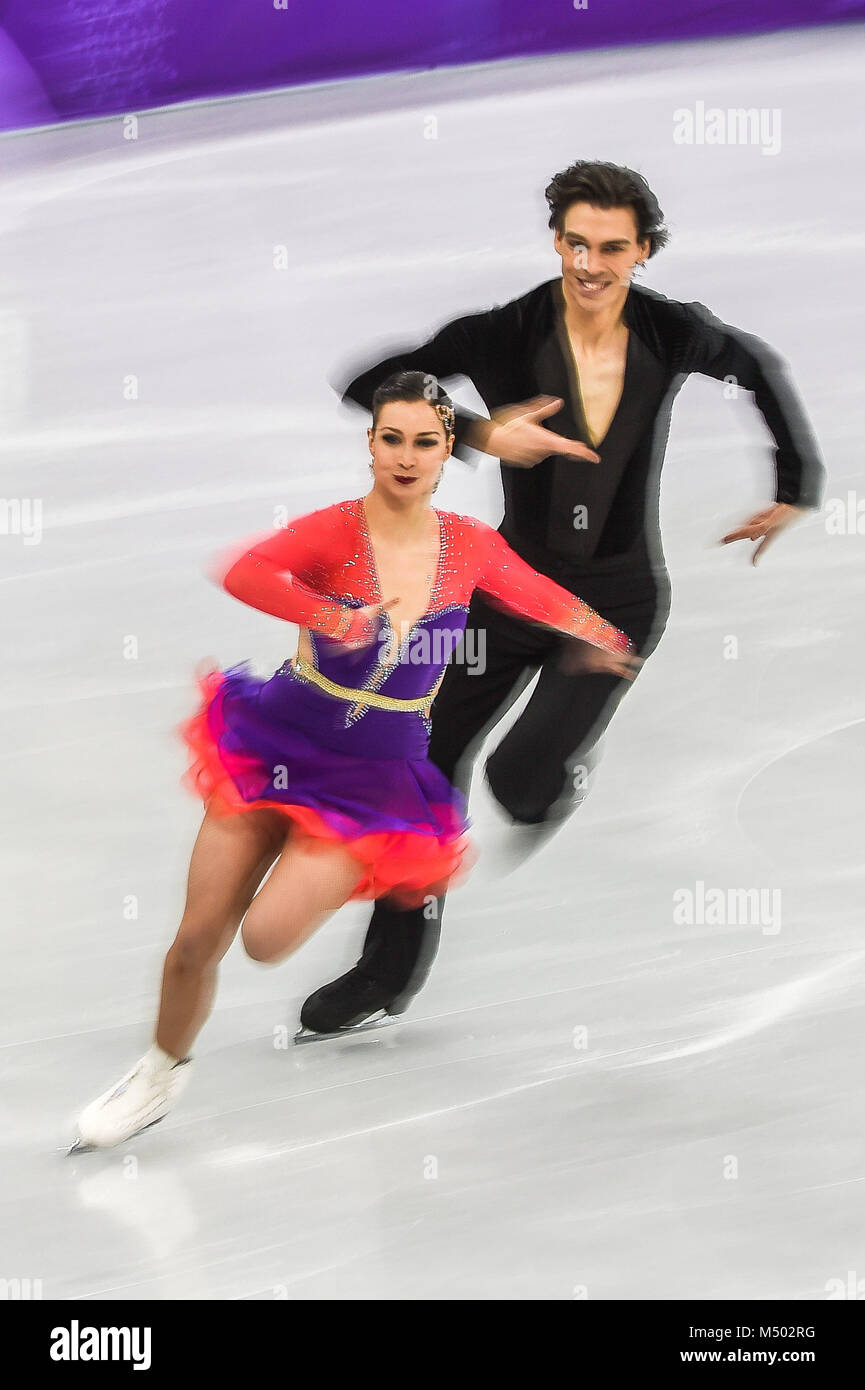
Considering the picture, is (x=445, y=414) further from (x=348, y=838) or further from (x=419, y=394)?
(x=348, y=838)

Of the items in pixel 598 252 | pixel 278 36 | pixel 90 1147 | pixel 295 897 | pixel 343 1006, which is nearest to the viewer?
pixel 295 897

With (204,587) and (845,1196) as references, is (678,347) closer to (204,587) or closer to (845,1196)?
(204,587)

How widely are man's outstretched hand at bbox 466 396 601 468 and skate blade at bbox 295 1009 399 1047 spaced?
3.34ft

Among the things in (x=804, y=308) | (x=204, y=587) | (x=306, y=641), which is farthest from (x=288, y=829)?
(x=804, y=308)

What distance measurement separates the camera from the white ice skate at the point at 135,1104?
2873mm

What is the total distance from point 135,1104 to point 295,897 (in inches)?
19.3

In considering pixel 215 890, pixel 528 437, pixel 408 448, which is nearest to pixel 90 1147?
pixel 215 890

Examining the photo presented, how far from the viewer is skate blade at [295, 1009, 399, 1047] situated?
10.3 ft

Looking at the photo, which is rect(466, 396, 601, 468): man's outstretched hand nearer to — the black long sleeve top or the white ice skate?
the black long sleeve top

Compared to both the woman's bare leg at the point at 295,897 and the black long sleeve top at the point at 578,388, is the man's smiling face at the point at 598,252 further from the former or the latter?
the woman's bare leg at the point at 295,897

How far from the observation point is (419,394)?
9.17 ft

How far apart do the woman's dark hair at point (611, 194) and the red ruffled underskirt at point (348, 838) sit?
1.01 metres

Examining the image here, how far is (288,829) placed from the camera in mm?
2781

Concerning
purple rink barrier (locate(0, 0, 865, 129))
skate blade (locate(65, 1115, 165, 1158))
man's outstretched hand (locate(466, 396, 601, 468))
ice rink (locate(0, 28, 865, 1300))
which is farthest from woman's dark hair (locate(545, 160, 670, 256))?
skate blade (locate(65, 1115, 165, 1158))
